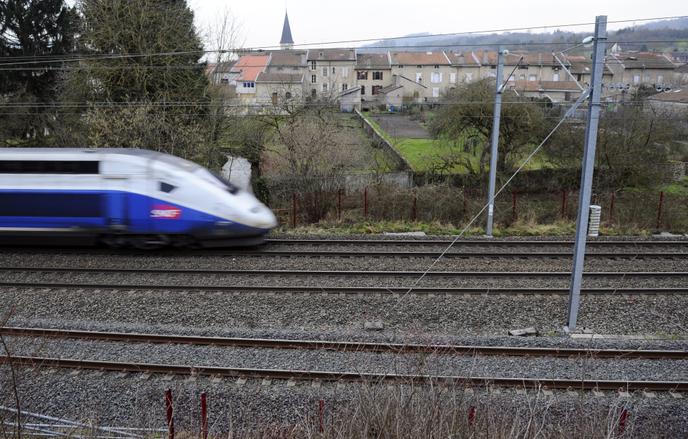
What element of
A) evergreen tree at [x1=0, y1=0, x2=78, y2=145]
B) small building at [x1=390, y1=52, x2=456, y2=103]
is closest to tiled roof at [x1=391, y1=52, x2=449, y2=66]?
small building at [x1=390, y1=52, x2=456, y2=103]

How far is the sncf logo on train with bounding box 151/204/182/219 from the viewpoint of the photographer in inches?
563

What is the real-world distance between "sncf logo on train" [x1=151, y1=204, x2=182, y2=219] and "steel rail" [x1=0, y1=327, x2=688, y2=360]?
180 inches

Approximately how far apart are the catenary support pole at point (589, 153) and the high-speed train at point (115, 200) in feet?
26.5

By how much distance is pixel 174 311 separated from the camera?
11.8 metres

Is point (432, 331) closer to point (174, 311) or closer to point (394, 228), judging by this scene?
point (174, 311)

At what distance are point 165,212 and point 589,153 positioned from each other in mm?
10086

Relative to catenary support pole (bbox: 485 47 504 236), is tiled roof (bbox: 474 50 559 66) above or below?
above

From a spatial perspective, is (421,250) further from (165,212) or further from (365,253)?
(165,212)

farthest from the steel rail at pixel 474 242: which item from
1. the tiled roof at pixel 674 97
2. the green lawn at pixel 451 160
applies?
the tiled roof at pixel 674 97

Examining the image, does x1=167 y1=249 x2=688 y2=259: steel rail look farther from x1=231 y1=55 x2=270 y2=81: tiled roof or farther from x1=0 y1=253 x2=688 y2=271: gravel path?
x1=231 y1=55 x2=270 y2=81: tiled roof

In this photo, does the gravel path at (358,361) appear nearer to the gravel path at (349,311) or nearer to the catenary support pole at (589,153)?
the gravel path at (349,311)

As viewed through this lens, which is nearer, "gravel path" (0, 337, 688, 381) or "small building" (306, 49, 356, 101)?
"gravel path" (0, 337, 688, 381)

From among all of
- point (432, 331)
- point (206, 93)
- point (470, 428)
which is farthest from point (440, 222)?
point (470, 428)

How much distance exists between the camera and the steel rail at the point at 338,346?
31.6ft
